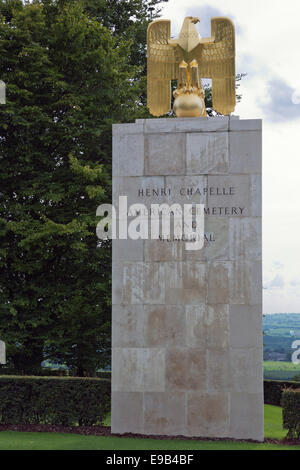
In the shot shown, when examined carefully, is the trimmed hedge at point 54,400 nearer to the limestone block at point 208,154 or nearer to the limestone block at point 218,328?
the limestone block at point 218,328

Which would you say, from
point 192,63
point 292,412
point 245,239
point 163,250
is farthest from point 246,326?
point 192,63

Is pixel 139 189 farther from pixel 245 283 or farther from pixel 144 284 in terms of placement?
pixel 245 283

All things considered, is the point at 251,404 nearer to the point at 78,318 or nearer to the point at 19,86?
the point at 78,318

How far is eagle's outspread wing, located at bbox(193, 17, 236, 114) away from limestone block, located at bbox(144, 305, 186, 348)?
201 inches

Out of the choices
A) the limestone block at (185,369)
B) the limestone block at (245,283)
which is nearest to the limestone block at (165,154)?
the limestone block at (245,283)

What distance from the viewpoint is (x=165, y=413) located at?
40.7ft

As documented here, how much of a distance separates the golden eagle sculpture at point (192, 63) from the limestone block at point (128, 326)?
4592 mm

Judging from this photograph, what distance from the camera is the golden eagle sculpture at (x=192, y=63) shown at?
43.8 feet

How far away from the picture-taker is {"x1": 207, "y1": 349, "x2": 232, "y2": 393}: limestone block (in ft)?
40.5

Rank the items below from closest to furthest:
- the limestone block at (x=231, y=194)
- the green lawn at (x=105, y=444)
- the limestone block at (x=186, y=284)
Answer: the green lawn at (x=105, y=444) → the limestone block at (x=186, y=284) → the limestone block at (x=231, y=194)

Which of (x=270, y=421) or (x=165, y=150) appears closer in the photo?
(x=165, y=150)

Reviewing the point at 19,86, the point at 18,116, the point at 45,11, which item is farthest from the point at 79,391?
the point at 45,11

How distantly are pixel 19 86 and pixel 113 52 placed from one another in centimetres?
390

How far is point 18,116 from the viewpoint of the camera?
21.2 metres
